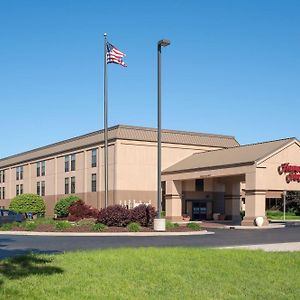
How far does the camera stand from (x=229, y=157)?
43.9 meters

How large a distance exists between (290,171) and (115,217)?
15011 millimetres

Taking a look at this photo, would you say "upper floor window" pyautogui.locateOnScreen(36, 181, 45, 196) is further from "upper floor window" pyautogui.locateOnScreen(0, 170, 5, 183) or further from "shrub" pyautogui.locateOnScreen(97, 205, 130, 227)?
"shrub" pyautogui.locateOnScreen(97, 205, 130, 227)

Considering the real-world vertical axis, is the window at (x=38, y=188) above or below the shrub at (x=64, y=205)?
above

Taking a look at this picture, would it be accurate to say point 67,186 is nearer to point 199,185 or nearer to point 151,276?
point 199,185

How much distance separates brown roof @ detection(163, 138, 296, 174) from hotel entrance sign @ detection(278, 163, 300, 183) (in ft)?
4.63

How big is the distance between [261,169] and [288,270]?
2674cm

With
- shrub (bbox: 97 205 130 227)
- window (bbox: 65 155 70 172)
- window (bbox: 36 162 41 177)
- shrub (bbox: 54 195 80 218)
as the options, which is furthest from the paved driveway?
window (bbox: 36 162 41 177)

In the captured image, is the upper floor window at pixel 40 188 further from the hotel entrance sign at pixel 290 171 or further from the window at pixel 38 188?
the hotel entrance sign at pixel 290 171

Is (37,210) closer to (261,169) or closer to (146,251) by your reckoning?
(261,169)

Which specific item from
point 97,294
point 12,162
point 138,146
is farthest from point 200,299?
point 12,162

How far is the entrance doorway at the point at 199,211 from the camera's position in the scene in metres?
51.5

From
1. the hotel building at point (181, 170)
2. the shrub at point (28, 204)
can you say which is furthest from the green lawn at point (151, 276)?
the shrub at point (28, 204)

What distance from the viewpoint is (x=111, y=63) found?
36625mm

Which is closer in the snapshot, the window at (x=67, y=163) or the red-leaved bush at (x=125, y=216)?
the red-leaved bush at (x=125, y=216)
